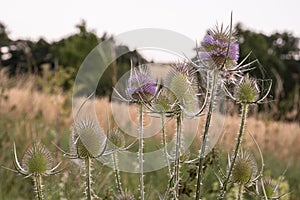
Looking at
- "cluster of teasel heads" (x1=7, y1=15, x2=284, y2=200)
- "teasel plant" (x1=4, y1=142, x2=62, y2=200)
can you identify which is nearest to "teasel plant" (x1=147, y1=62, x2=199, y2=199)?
"cluster of teasel heads" (x1=7, y1=15, x2=284, y2=200)

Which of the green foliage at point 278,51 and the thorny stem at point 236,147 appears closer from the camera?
the thorny stem at point 236,147

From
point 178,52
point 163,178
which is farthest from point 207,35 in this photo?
point 163,178

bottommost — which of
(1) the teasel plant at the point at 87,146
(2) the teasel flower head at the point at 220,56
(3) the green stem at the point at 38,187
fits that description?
(3) the green stem at the point at 38,187

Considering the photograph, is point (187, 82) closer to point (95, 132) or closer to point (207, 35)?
point (207, 35)

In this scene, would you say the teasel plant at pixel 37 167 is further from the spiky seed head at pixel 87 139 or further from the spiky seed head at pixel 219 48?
the spiky seed head at pixel 219 48

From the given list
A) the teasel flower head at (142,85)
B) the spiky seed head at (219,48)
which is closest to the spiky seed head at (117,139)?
the teasel flower head at (142,85)

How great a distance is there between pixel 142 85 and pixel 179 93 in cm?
12

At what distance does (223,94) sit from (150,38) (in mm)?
295

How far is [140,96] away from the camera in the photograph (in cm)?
150

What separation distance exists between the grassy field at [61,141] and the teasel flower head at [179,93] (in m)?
1.48

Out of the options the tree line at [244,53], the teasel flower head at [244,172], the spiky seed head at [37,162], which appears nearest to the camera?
the spiky seed head at [37,162]

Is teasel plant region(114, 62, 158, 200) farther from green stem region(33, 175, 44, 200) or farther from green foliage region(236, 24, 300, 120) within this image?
green foliage region(236, 24, 300, 120)

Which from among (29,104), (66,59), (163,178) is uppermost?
(66,59)

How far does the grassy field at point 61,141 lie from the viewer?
3.66 meters
